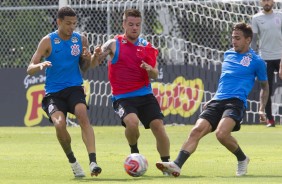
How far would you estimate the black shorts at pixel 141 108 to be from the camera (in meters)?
12.8

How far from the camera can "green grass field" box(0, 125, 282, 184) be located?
11.8 meters

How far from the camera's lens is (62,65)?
12.9 metres

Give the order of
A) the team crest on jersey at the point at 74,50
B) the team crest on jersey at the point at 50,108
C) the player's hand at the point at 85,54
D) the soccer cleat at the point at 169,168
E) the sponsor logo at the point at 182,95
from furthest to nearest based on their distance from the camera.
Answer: the sponsor logo at the point at 182,95 → the team crest on jersey at the point at 74,50 → the player's hand at the point at 85,54 → the team crest on jersey at the point at 50,108 → the soccer cleat at the point at 169,168

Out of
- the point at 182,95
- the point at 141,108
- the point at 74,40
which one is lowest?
the point at 182,95

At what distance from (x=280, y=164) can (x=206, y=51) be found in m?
10.8

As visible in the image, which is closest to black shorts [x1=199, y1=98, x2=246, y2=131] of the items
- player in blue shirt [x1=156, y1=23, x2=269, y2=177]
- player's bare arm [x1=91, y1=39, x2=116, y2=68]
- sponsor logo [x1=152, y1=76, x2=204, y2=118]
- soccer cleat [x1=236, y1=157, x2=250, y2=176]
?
player in blue shirt [x1=156, y1=23, x2=269, y2=177]

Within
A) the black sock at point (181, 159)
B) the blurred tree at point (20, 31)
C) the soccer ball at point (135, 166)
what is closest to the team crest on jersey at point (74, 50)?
the soccer ball at point (135, 166)

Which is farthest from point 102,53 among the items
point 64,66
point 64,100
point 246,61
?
point 246,61

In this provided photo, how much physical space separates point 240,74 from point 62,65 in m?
2.22

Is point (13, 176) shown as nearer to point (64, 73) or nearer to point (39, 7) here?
point (64, 73)

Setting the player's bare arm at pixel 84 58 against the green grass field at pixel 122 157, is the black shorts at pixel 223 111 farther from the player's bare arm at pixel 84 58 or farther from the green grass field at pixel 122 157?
the player's bare arm at pixel 84 58

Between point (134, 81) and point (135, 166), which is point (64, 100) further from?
point (135, 166)

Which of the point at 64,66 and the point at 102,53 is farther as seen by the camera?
the point at 64,66

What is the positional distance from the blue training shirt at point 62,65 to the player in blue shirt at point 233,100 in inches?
68.1
